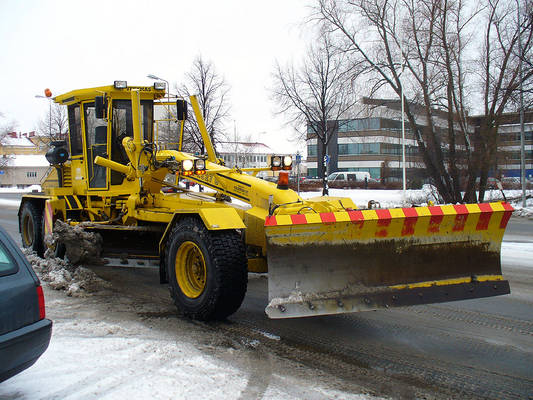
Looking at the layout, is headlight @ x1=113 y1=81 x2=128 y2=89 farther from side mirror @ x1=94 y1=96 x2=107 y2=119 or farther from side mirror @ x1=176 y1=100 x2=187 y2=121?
side mirror @ x1=176 y1=100 x2=187 y2=121

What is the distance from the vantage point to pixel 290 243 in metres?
4.46

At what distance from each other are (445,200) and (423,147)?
2413 millimetres

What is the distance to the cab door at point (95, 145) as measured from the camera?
24.9 feet

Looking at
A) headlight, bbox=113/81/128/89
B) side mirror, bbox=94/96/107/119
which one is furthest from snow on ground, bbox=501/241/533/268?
side mirror, bbox=94/96/107/119

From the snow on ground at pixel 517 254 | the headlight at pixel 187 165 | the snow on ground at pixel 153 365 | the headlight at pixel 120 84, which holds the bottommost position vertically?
the snow on ground at pixel 517 254

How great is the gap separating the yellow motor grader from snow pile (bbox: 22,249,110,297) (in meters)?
0.47

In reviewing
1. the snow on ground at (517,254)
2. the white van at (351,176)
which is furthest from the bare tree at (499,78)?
the white van at (351,176)

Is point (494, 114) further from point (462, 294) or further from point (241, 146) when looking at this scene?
point (241, 146)

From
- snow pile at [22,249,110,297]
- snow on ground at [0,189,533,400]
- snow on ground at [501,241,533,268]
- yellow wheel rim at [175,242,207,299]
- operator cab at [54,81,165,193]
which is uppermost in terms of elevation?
operator cab at [54,81,165,193]

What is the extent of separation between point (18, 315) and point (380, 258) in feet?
10.3

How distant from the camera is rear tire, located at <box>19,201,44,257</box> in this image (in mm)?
8469

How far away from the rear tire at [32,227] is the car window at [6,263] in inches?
219

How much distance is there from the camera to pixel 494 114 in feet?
62.7

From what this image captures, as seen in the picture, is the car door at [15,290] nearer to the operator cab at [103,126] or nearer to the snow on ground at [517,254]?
the operator cab at [103,126]
